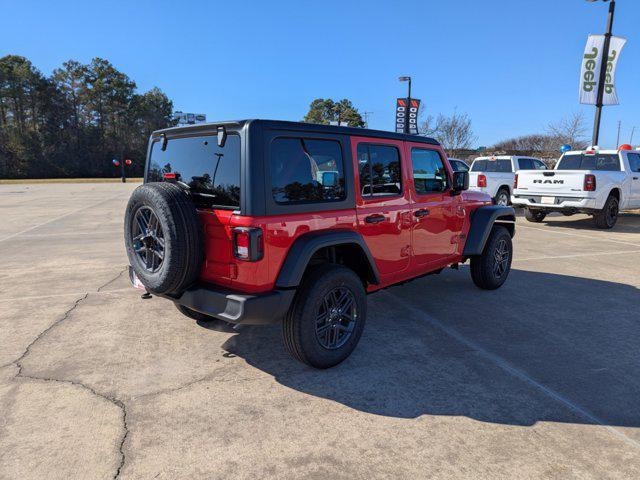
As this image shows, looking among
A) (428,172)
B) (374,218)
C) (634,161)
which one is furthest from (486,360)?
(634,161)

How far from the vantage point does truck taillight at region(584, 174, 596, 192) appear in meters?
10.5

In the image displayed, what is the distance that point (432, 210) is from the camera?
447cm

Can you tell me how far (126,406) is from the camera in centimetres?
292

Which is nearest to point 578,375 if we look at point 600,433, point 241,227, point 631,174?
point 600,433

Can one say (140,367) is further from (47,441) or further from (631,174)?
(631,174)

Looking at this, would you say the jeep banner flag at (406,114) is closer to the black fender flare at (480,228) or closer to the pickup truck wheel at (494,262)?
the pickup truck wheel at (494,262)

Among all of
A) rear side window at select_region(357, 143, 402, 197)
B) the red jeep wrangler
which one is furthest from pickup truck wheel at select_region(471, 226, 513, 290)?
rear side window at select_region(357, 143, 402, 197)

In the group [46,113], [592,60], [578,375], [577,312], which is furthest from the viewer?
[46,113]

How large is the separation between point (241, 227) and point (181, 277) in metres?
0.61

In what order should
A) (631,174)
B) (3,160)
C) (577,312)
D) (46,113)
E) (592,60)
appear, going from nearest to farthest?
(577,312) → (631,174) → (592,60) → (3,160) → (46,113)

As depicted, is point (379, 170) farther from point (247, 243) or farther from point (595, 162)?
point (595, 162)

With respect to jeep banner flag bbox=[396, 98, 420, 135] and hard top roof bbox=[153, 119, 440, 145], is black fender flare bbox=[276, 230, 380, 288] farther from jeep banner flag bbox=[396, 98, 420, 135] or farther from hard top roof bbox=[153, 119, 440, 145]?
jeep banner flag bbox=[396, 98, 420, 135]

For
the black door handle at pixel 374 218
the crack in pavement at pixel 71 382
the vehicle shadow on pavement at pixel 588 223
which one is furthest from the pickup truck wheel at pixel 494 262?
the vehicle shadow on pavement at pixel 588 223

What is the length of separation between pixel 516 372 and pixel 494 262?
238 cm
